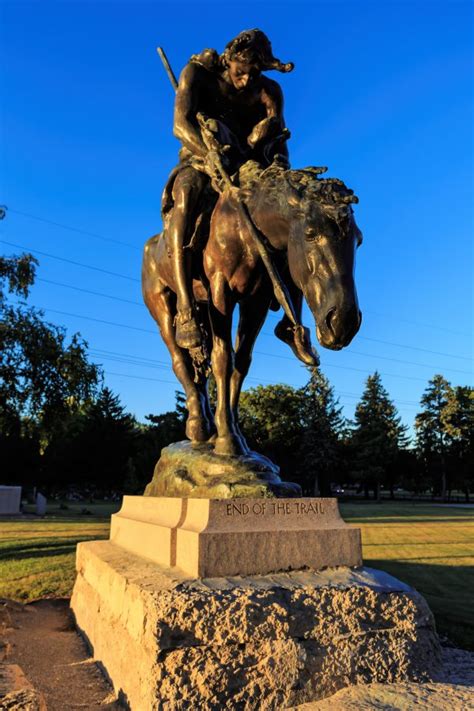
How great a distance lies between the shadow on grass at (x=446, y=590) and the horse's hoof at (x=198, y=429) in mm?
2981

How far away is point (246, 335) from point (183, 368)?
843mm

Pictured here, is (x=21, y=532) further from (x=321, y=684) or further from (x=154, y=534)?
(x=321, y=684)

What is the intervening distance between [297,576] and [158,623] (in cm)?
98

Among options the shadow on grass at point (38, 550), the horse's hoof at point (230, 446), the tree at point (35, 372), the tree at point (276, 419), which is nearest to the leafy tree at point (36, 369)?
the tree at point (35, 372)

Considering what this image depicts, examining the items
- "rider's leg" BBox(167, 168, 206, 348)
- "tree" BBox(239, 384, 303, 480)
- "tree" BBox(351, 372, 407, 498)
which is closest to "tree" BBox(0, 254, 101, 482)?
"rider's leg" BBox(167, 168, 206, 348)

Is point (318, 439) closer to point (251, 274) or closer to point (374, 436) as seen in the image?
point (374, 436)

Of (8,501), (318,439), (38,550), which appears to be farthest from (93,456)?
(38,550)

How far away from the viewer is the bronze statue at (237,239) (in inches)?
146

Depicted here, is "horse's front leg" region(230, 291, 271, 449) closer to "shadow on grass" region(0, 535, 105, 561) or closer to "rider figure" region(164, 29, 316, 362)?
"rider figure" region(164, 29, 316, 362)

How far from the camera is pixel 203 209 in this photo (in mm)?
5020

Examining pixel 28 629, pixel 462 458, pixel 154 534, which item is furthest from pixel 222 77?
pixel 462 458

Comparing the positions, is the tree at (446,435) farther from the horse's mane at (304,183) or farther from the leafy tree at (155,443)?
the horse's mane at (304,183)

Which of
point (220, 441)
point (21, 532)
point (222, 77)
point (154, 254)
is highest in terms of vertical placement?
point (222, 77)

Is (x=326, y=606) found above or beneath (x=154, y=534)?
beneath
